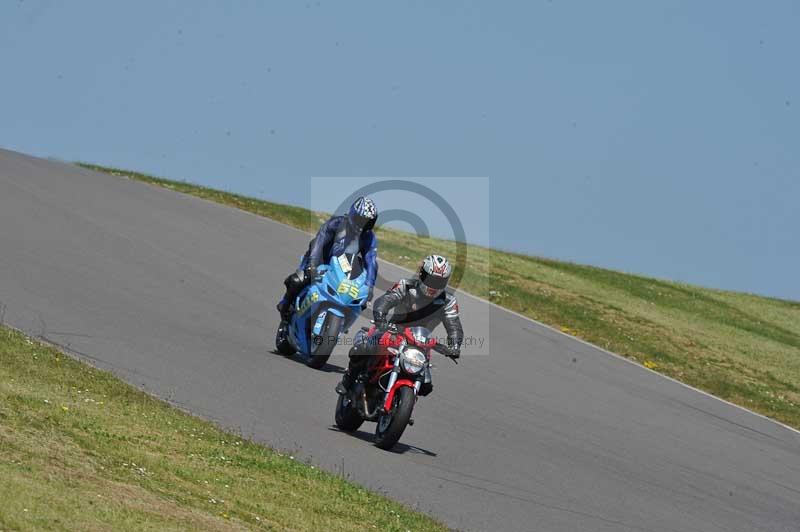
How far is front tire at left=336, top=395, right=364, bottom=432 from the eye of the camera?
13.5 m

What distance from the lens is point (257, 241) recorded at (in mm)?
27781

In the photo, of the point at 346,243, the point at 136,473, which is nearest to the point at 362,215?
the point at 346,243

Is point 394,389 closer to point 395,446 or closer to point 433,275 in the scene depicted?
point 395,446

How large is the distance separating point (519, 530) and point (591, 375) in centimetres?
1122

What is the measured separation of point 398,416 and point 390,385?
1.22ft

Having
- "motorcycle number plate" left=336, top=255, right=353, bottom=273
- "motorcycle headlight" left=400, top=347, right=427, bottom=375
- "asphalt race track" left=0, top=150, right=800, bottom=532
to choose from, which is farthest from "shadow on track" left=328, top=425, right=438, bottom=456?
"motorcycle number plate" left=336, top=255, right=353, bottom=273

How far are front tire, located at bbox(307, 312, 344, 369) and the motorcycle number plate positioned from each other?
666 mm

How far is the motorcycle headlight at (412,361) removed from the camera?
41.4 feet

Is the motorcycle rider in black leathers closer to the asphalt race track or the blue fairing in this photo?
the asphalt race track

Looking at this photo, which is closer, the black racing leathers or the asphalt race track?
the asphalt race track

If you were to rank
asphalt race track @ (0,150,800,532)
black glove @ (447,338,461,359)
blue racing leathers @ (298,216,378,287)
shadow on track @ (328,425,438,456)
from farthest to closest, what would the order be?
1. blue racing leathers @ (298,216,378,287)
2. black glove @ (447,338,461,359)
3. shadow on track @ (328,425,438,456)
4. asphalt race track @ (0,150,800,532)

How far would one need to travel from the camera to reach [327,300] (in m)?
16.7

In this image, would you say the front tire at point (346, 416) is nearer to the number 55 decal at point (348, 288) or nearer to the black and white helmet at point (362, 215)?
the number 55 decal at point (348, 288)

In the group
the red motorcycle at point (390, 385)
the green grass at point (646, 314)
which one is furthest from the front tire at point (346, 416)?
the green grass at point (646, 314)
